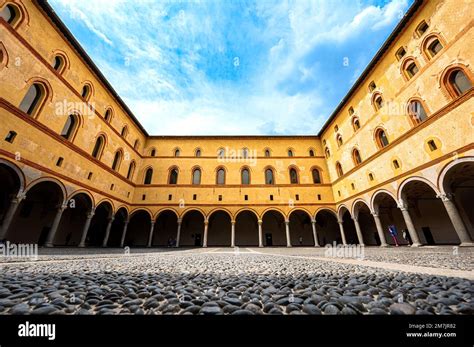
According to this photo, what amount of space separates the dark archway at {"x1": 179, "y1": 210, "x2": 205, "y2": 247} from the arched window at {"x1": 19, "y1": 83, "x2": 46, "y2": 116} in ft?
48.8

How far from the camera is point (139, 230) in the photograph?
21969mm

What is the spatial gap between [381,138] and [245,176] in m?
12.8

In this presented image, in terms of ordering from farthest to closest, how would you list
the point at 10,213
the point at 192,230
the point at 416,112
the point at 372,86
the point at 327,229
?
the point at 327,229, the point at 192,230, the point at 372,86, the point at 416,112, the point at 10,213

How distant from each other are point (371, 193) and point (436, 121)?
6296 mm

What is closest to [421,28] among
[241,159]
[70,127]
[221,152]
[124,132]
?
[241,159]

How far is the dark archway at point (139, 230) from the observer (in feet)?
70.6

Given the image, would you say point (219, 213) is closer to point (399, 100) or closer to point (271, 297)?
point (399, 100)

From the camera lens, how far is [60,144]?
12039 millimetres

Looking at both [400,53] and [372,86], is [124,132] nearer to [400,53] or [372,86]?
[372,86]

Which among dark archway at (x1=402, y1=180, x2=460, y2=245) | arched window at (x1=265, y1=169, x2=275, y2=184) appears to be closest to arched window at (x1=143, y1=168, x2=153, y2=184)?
arched window at (x1=265, y1=169, x2=275, y2=184)

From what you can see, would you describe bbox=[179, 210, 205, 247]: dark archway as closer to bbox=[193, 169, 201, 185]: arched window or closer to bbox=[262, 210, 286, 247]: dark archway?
bbox=[193, 169, 201, 185]: arched window

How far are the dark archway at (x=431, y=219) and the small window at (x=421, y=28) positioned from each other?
1107 cm

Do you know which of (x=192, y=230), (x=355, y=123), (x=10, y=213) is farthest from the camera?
(x=192, y=230)
